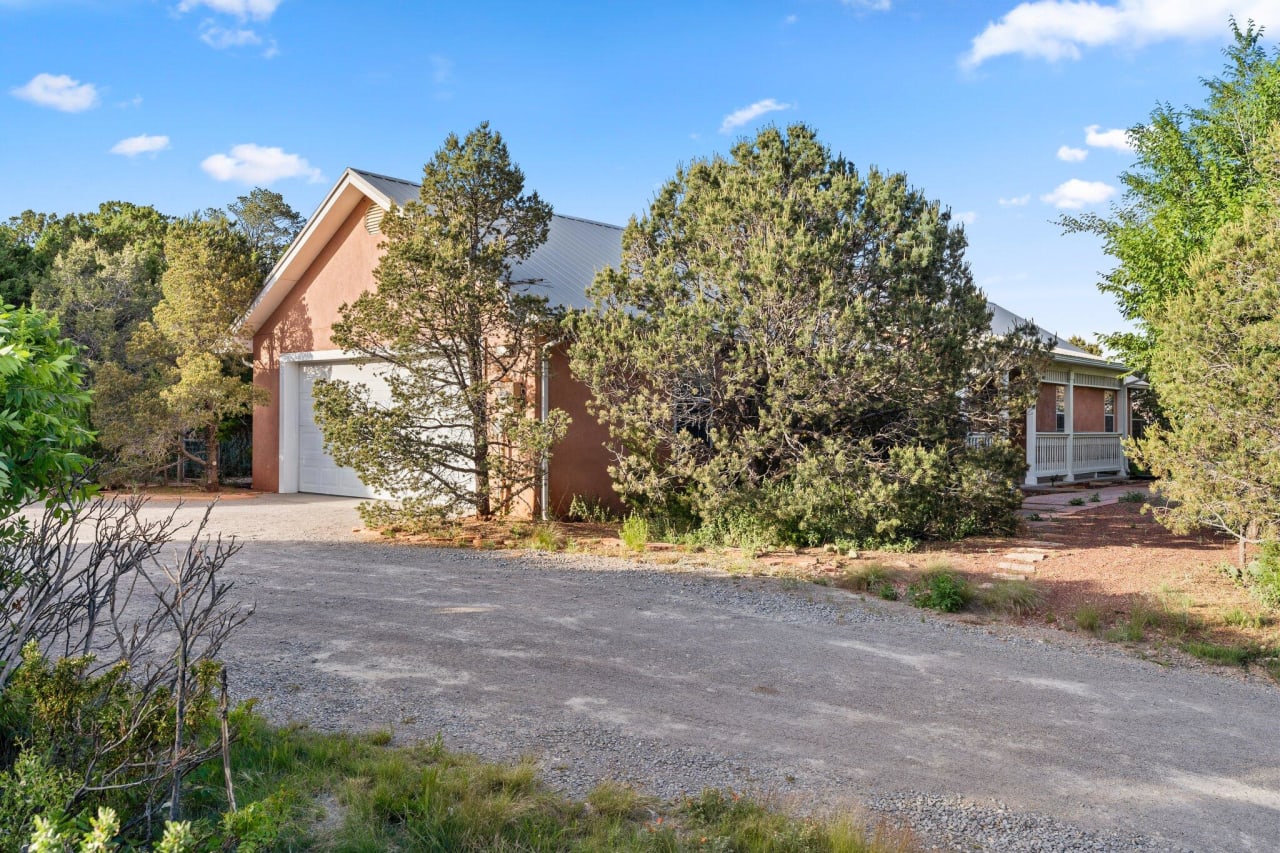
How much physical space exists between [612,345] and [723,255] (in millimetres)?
1785

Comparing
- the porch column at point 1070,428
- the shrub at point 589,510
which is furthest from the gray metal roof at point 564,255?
the porch column at point 1070,428

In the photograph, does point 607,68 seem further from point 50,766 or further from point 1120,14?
point 50,766

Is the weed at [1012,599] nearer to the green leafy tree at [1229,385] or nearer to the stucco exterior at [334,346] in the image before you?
the green leafy tree at [1229,385]

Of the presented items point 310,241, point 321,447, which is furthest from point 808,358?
point 310,241

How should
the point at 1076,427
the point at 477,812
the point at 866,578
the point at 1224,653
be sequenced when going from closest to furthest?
the point at 477,812
the point at 1224,653
the point at 866,578
the point at 1076,427

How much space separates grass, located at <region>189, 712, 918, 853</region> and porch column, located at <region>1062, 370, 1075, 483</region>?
1965 centimetres

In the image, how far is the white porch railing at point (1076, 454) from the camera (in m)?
19.8

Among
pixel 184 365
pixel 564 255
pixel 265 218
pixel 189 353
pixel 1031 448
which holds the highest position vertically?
pixel 265 218

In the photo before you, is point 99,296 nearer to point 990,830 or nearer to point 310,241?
point 310,241

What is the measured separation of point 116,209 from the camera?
34.0 meters

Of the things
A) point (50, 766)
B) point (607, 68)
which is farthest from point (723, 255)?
point (50, 766)

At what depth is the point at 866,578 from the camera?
343 inches

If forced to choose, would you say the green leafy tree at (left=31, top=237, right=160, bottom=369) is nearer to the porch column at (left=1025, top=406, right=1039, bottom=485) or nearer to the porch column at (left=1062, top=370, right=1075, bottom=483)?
the porch column at (left=1025, top=406, right=1039, bottom=485)

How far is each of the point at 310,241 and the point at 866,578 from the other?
12.3 m
